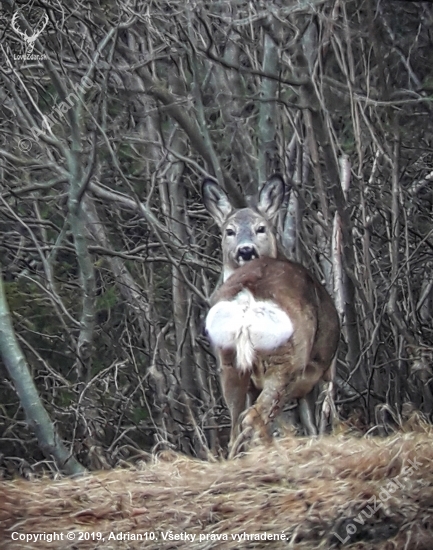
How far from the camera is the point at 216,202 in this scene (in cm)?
696

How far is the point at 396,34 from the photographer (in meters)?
7.95

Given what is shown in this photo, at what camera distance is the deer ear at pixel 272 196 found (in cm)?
687

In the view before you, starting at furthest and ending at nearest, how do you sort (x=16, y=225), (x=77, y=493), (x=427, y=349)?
(x=16, y=225) → (x=427, y=349) → (x=77, y=493)

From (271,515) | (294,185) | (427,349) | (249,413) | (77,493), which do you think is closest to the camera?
(271,515)

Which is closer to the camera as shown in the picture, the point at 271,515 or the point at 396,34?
the point at 271,515

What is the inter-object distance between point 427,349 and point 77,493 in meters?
2.27

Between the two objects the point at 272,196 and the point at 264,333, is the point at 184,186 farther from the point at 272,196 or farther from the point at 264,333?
the point at 264,333

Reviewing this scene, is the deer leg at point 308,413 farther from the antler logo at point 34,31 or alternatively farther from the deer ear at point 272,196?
the antler logo at point 34,31

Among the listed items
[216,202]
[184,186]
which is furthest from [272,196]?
[184,186]

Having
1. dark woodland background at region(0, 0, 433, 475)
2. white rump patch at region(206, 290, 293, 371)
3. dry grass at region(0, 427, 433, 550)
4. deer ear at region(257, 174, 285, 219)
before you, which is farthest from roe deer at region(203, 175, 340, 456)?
dark woodland background at region(0, 0, 433, 475)

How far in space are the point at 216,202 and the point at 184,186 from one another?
0.96m

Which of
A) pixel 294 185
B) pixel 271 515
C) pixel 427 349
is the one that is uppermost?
pixel 294 185

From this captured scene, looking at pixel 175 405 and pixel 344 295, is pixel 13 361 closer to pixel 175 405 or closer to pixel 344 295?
pixel 175 405

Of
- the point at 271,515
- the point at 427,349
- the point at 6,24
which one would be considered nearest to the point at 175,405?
the point at 427,349
